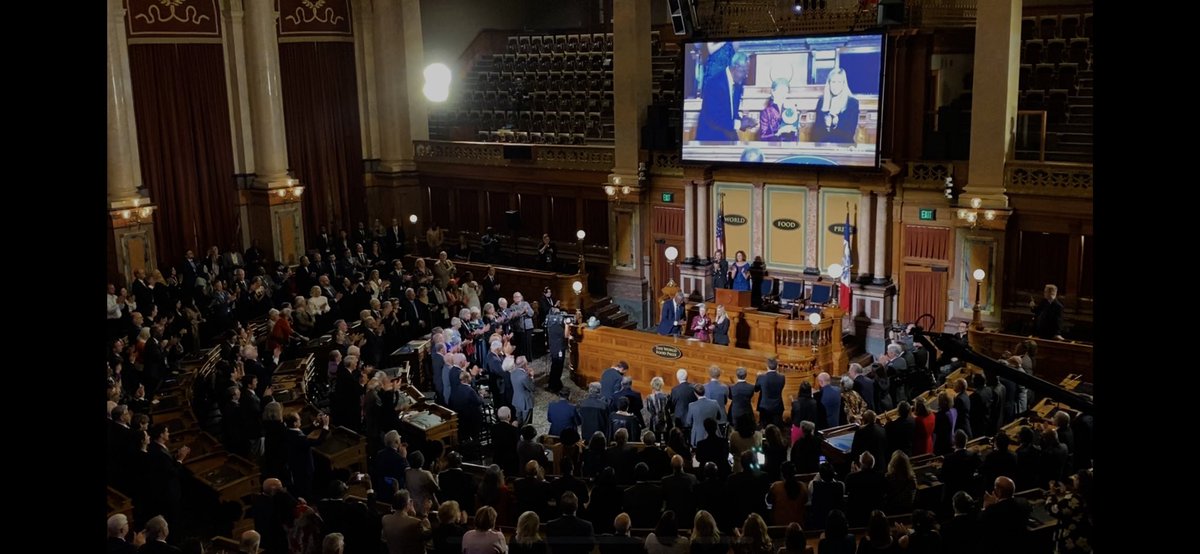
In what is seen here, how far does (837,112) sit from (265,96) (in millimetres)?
12014

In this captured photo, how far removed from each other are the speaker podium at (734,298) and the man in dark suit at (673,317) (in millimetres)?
711

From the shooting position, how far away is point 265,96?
21281 millimetres

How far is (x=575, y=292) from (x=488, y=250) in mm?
3027

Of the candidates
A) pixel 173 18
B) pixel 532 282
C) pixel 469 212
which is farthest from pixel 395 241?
pixel 173 18

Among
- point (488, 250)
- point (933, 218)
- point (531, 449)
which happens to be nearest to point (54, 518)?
point (531, 449)

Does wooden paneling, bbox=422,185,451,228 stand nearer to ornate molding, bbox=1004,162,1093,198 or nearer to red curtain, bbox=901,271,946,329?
red curtain, bbox=901,271,946,329

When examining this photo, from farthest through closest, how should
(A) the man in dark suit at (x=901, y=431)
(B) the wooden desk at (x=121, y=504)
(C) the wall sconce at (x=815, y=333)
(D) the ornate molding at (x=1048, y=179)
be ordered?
(C) the wall sconce at (x=815, y=333)
(D) the ornate molding at (x=1048, y=179)
(A) the man in dark suit at (x=901, y=431)
(B) the wooden desk at (x=121, y=504)

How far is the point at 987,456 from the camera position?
8.93 m

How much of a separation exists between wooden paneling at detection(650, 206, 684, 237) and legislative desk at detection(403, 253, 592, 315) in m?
1.86

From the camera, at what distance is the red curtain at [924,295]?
17328mm

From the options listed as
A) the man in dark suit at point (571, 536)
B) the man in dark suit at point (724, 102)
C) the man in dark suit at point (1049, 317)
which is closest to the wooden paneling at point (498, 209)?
the man in dark suit at point (724, 102)

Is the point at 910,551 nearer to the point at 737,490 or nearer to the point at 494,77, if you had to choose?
the point at 737,490

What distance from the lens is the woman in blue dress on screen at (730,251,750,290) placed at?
18.0 meters

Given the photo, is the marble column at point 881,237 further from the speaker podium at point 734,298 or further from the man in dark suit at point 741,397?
the man in dark suit at point 741,397
